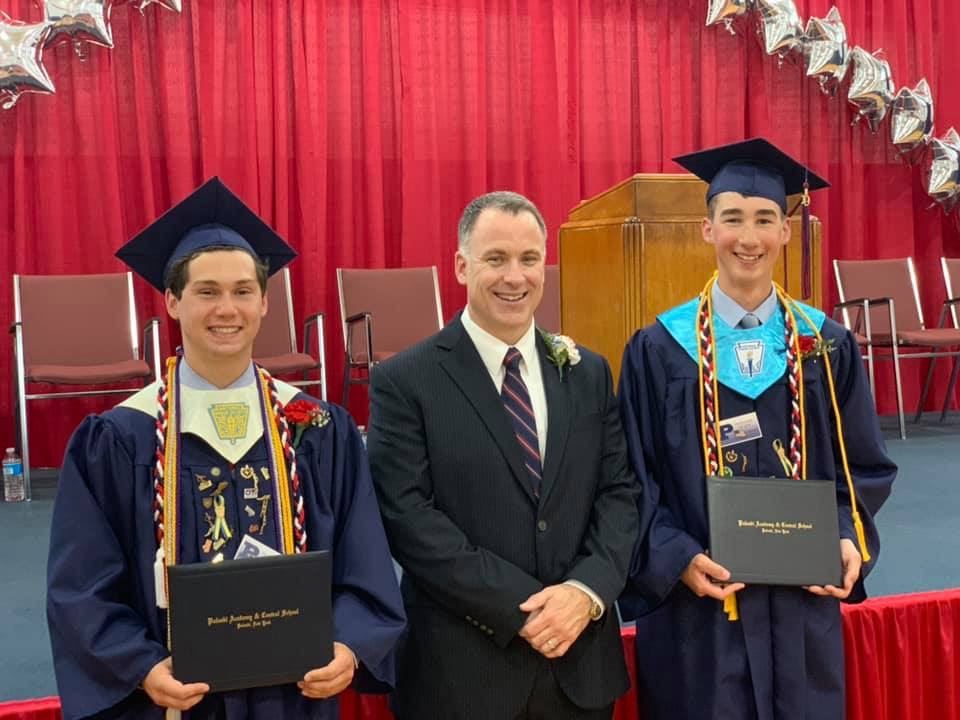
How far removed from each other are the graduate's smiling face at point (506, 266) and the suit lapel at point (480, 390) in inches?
3.5

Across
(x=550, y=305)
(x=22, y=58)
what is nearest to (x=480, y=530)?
(x=550, y=305)

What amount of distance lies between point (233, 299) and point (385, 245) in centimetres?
488

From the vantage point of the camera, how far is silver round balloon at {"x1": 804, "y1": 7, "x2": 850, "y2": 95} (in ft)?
23.5

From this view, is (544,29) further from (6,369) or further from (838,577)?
(838,577)

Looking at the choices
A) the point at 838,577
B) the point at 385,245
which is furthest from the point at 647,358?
the point at 385,245

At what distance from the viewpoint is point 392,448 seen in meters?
2.09

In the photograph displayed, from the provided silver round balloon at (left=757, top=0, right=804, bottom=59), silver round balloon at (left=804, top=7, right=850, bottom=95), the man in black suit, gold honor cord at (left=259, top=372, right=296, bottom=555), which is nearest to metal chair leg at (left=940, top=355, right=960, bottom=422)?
silver round balloon at (left=804, top=7, right=850, bottom=95)

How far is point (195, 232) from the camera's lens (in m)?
2.03

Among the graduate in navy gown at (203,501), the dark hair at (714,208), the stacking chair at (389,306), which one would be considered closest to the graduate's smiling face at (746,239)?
the dark hair at (714,208)

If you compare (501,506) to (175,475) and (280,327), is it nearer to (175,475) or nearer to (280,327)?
(175,475)

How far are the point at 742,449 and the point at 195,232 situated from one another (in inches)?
49.8

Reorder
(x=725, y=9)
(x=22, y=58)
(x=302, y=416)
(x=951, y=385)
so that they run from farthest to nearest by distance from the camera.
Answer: (x=951, y=385) → (x=725, y=9) → (x=22, y=58) → (x=302, y=416)

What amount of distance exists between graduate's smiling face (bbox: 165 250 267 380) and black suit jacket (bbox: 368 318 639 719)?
0.32 meters

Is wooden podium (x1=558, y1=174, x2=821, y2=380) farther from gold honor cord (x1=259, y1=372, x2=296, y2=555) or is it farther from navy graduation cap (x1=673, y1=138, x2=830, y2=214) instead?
gold honor cord (x1=259, y1=372, x2=296, y2=555)
